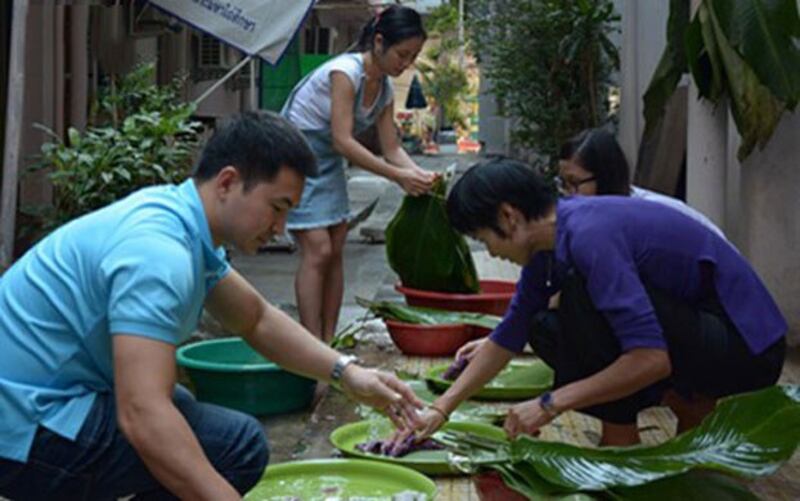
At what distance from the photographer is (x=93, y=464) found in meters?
2.73

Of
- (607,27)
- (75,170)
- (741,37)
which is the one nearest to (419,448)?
(741,37)

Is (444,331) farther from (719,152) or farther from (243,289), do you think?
(243,289)

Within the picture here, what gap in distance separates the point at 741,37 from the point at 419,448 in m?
2.71

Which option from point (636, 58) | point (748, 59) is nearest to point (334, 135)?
point (748, 59)

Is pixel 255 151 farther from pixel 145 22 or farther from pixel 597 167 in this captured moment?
pixel 145 22

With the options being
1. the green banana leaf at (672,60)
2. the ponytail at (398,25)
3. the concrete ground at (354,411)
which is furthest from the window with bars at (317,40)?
the ponytail at (398,25)

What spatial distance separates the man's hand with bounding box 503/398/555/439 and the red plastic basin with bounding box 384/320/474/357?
2.05 m

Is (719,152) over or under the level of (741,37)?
under

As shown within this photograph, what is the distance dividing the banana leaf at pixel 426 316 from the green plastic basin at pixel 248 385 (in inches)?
33.5

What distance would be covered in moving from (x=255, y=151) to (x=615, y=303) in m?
1.23

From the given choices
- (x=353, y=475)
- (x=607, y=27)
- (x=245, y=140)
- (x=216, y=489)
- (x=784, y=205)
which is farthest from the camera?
(x=607, y=27)

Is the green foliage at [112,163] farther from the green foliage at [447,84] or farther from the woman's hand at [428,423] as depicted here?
the green foliage at [447,84]

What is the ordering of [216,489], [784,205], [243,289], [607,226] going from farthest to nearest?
[784,205]
[607,226]
[243,289]
[216,489]

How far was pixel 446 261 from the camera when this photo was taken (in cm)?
627
